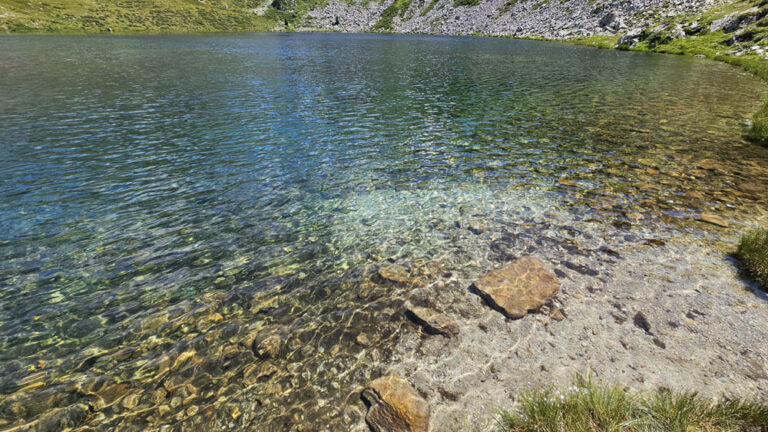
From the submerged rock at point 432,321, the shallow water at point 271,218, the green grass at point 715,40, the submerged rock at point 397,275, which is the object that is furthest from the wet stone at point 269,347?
the green grass at point 715,40

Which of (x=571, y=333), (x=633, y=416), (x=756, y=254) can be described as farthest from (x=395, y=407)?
(x=756, y=254)

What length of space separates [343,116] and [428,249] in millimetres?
25504

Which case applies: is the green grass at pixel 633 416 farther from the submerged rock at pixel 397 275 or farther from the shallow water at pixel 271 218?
the submerged rock at pixel 397 275

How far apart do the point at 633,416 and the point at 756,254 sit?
10.4 m

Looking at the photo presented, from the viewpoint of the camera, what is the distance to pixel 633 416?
20.6 ft

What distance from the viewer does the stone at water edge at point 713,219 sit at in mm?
14894

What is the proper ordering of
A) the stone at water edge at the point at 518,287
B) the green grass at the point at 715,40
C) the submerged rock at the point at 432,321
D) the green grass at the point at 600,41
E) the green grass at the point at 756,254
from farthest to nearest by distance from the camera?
the green grass at the point at 600,41 → the green grass at the point at 715,40 → the green grass at the point at 756,254 → the stone at water edge at the point at 518,287 → the submerged rock at the point at 432,321

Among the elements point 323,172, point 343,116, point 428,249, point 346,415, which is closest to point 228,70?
point 343,116

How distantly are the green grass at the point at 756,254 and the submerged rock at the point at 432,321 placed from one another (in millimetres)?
10694

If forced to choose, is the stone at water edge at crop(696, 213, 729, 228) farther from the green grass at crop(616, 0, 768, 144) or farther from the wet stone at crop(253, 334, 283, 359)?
the green grass at crop(616, 0, 768, 144)

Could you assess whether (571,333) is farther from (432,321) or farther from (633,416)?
(432,321)

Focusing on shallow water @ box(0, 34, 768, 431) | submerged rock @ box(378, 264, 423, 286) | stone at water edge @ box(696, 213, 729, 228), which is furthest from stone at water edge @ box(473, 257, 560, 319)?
stone at water edge @ box(696, 213, 729, 228)

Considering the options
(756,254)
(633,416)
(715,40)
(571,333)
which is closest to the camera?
(633,416)


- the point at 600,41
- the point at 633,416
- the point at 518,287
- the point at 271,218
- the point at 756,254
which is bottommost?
the point at 518,287
